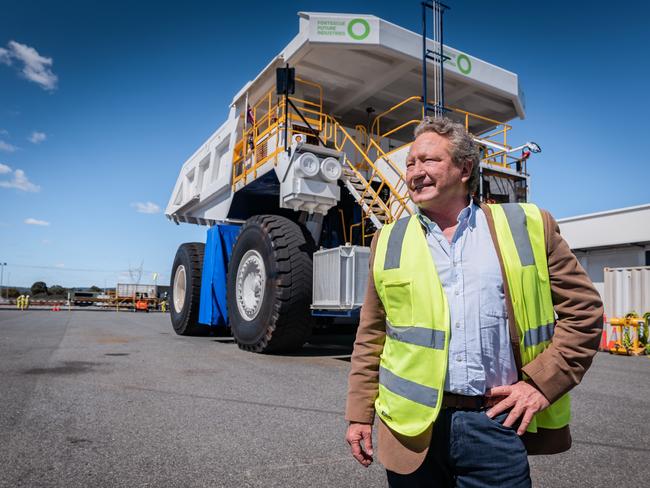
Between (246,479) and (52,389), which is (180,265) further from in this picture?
(246,479)

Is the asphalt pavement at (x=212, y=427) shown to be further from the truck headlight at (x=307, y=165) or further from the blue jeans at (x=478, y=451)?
the truck headlight at (x=307, y=165)

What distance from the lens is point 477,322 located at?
160 cm

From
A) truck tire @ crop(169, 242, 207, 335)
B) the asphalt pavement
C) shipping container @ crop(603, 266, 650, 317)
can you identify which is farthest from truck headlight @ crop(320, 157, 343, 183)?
shipping container @ crop(603, 266, 650, 317)

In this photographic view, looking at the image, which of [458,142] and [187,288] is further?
[187,288]

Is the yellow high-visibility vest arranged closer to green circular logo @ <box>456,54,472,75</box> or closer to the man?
the man

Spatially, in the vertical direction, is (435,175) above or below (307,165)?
below

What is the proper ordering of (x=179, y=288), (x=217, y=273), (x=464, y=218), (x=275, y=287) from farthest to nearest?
(x=179, y=288) → (x=217, y=273) → (x=275, y=287) → (x=464, y=218)

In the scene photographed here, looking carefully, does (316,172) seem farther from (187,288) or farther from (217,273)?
(187,288)

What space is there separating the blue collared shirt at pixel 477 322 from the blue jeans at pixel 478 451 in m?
0.09

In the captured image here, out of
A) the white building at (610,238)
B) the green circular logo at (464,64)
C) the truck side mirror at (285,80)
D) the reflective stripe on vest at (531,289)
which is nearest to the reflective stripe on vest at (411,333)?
the reflective stripe on vest at (531,289)

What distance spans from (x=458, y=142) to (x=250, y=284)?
6.27 m

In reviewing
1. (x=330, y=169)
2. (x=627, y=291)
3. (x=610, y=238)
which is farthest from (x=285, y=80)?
(x=610, y=238)

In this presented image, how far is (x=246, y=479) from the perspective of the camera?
8.94 ft

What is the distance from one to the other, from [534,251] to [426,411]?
609 mm
